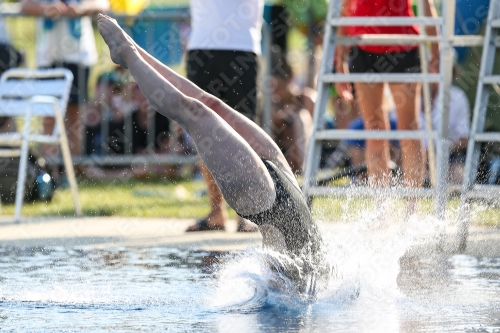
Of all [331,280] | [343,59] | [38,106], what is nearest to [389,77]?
[343,59]

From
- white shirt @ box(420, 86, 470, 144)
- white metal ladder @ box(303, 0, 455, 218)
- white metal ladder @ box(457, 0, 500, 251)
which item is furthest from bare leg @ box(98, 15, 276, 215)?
white shirt @ box(420, 86, 470, 144)

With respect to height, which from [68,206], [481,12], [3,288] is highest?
[481,12]

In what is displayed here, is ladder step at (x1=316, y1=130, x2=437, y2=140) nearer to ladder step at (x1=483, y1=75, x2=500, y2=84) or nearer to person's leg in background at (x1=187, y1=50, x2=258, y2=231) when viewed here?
ladder step at (x1=483, y1=75, x2=500, y2=84)

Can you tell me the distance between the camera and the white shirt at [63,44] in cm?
895

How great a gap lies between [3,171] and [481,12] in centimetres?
364

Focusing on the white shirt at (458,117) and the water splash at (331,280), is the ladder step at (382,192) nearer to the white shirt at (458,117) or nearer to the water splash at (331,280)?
the water splash at (331,280)

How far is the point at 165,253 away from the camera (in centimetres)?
511

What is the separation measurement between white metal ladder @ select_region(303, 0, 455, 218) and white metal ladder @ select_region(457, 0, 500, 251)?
165 mm

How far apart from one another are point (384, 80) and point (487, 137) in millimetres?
645

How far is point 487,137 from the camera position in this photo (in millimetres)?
5129

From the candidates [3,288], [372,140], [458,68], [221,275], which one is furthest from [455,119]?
[3,288]

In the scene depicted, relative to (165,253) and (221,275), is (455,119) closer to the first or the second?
(165,253)

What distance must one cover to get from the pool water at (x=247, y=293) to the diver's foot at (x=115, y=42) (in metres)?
0.86

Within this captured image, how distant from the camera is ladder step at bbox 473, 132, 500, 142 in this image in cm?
510
